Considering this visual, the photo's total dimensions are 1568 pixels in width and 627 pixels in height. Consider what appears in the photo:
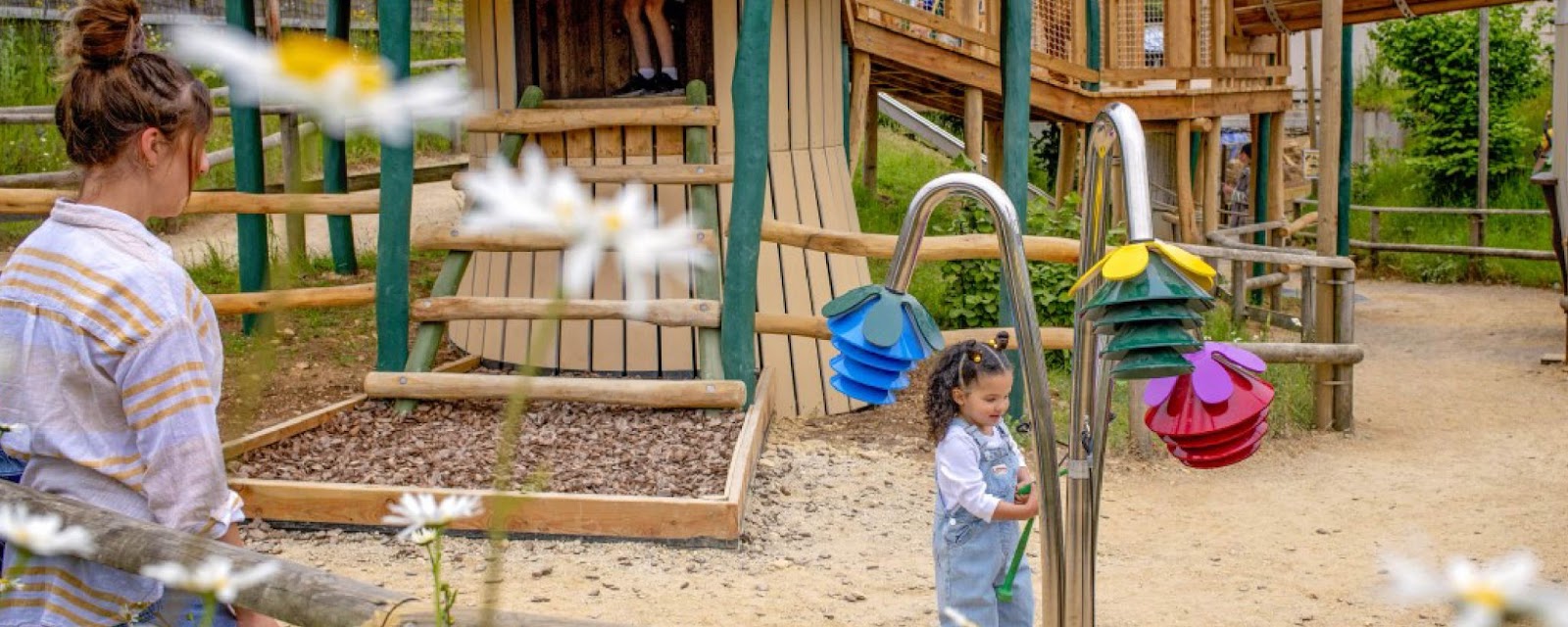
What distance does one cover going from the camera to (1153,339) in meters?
1.88

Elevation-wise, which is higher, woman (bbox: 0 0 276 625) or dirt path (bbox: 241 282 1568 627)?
woman (bbox: 0 0 276 625)

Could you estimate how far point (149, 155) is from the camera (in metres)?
1.83

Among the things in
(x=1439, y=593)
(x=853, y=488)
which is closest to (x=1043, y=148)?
(x=853, y=488)

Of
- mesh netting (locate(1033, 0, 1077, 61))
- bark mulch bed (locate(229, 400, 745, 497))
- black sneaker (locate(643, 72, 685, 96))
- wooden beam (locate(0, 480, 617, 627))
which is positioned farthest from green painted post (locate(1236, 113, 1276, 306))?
wooden beam (locate(0, 480, 617, 627))

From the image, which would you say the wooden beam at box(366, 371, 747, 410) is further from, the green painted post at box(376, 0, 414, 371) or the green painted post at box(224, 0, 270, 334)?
the green painted post at box(224, 0, 270, 334)

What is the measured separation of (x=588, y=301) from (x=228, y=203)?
2.05 m

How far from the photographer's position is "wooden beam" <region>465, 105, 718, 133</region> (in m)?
6.33

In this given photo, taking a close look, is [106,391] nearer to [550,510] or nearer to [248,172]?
[550,510]

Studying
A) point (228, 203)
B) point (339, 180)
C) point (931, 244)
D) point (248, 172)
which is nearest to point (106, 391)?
point (931, 244)

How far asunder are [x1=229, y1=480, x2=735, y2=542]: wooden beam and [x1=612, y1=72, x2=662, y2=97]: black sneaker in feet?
8.46

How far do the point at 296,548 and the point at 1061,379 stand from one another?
412 centimetres

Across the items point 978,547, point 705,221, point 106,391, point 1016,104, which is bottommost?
point 978,547

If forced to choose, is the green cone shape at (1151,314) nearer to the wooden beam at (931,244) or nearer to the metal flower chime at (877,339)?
the metal flower chime at (877,339)

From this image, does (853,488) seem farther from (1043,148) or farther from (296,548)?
(1043,148)
